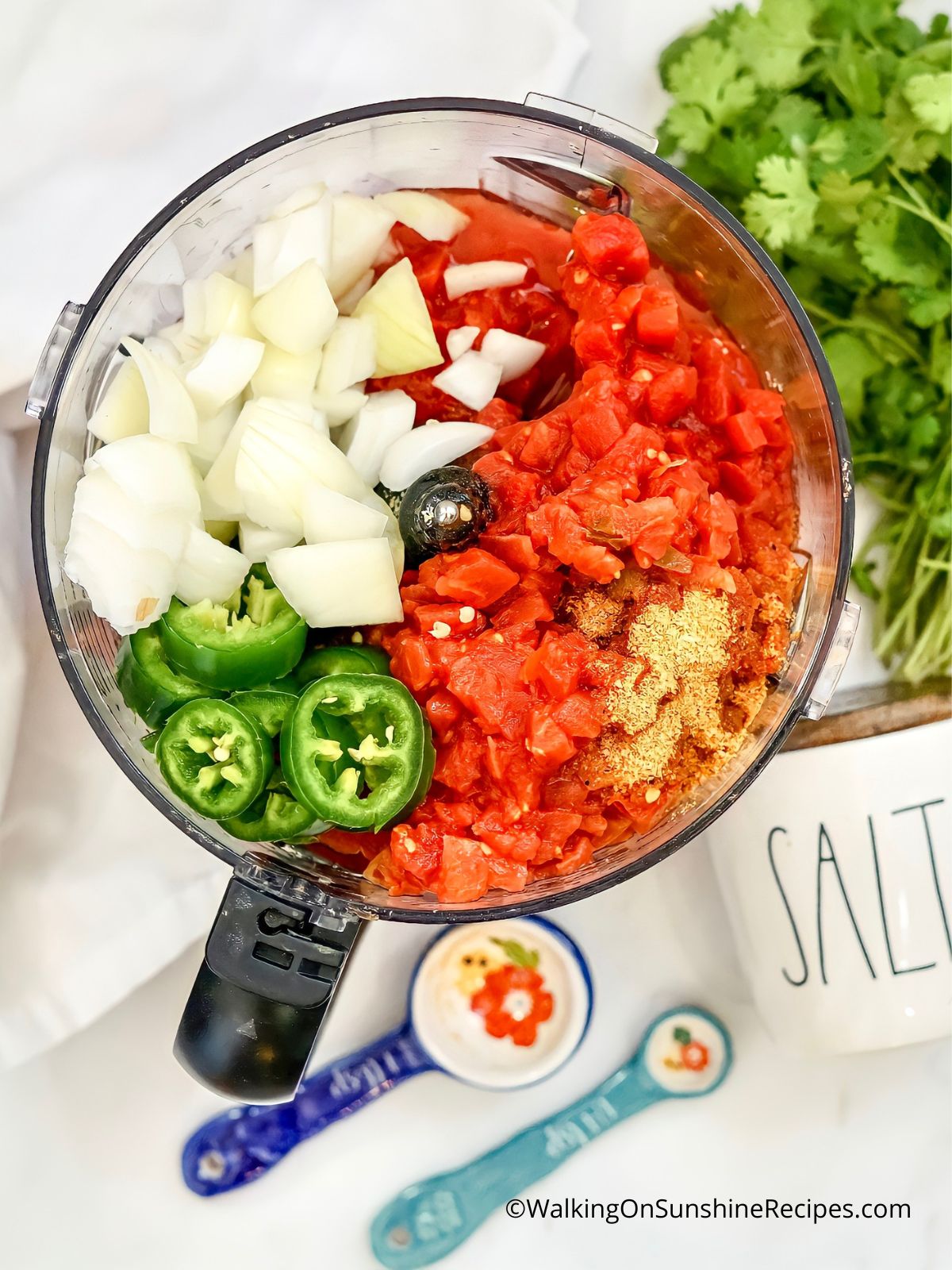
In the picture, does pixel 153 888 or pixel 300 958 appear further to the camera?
pixel 153 888

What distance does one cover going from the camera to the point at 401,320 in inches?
41.9

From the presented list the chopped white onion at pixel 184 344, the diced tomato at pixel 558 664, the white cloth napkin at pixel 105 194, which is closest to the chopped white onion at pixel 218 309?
the chopped white onion at pixel 184 344

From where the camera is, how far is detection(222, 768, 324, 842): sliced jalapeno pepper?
0.99 m

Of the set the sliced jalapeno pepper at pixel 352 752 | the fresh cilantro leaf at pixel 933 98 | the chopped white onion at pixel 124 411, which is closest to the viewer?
the sliced jalapeno pepper at pixel 352 752

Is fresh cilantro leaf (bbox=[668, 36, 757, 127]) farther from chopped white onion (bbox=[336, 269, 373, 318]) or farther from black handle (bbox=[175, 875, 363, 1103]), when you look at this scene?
black handle (bbox=[175, 875, 363, 1103])

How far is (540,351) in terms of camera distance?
44.0 inches

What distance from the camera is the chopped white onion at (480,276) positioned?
1103 mm

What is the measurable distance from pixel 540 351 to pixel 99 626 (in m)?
0.56

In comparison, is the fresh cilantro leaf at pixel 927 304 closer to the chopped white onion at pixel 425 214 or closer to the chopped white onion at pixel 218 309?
the chopped white onion at pixel 425 214

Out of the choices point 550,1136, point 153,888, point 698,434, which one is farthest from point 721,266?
point 550,1136

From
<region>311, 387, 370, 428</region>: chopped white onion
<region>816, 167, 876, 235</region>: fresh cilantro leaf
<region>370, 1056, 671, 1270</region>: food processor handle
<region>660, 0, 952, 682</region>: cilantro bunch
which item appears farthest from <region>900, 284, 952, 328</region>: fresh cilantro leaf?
<region>370, 1056, 671, 1270</region>: food processor handle

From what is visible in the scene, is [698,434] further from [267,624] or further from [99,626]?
[99,626]

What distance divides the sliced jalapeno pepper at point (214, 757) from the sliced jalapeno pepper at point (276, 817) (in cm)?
4

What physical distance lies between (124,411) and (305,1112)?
3.25 ft
